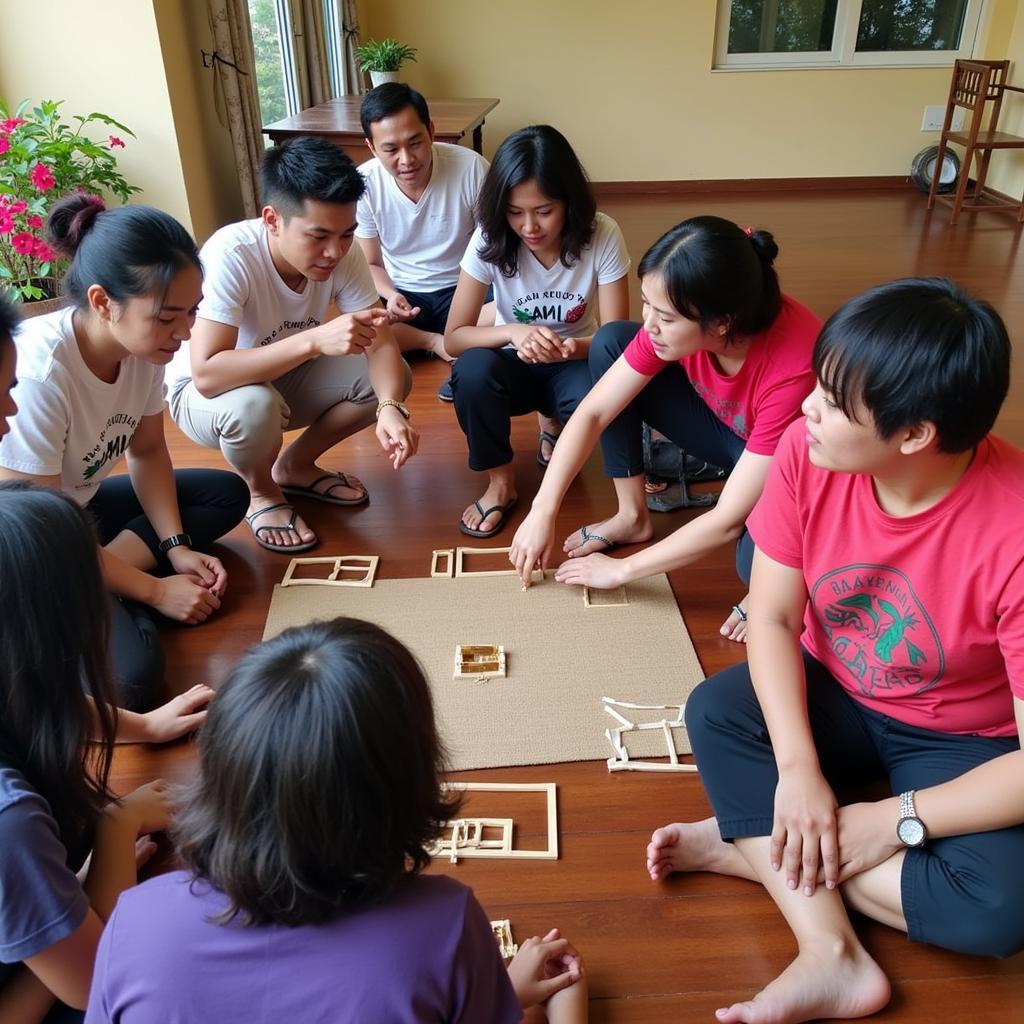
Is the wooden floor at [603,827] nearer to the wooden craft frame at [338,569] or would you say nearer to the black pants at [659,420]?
the wooden craft frame at [338,569]

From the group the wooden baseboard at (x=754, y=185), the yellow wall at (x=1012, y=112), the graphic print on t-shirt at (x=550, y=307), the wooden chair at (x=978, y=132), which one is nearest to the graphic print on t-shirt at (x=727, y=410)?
the graphic print on t-shirt at (x=550, y=307)

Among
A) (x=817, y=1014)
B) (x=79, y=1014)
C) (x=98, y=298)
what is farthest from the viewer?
(x=98, y=298)

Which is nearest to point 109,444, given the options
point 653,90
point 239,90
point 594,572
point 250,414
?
point 250,414

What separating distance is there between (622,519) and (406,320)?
135cm

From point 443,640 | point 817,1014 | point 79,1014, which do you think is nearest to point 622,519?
point 443,640

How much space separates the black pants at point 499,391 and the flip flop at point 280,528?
47 centimetres

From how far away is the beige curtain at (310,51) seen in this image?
467cm

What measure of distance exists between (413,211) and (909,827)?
96.3 inches

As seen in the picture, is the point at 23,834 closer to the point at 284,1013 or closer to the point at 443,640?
the point at 284,1013

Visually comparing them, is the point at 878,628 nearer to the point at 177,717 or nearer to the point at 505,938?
the point at 505,938

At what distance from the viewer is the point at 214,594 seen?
2.00m

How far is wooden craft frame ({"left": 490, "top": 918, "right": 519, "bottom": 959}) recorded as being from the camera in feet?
4.13

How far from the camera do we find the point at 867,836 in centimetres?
122

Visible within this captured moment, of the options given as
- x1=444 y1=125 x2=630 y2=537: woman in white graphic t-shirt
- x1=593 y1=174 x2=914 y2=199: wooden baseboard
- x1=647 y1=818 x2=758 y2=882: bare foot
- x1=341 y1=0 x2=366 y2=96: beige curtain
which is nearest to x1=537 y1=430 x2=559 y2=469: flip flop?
x1=444 y1=125 x2=630 y2=537: woman in white graphic t-shirt
